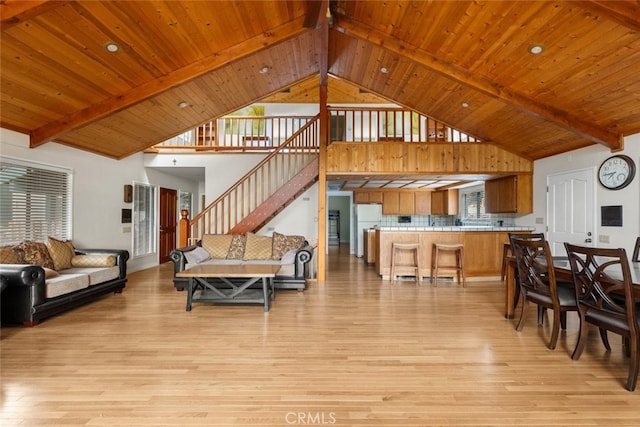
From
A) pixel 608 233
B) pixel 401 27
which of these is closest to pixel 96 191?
pixel 401 27

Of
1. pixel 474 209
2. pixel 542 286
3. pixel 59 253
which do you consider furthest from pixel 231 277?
pixel 474 209

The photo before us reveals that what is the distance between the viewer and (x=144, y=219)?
6785 mm

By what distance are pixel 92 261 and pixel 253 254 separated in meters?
2.29

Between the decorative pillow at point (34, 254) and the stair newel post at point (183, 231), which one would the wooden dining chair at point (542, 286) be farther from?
the decorative pillow at point (34, 254)

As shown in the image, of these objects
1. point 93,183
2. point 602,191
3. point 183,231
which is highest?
point 93,183

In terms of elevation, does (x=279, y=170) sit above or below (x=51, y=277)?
above

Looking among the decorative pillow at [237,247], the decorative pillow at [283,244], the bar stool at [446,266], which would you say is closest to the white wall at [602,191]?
the bar stool at [446,266]

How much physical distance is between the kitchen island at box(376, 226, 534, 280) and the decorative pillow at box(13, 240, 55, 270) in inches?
197

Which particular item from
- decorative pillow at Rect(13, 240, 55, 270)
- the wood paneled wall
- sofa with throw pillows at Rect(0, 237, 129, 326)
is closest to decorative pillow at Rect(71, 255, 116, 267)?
sofa with throw pillows at Rect(0, 237, 129, 326)

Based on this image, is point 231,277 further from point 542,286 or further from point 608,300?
point 608,300

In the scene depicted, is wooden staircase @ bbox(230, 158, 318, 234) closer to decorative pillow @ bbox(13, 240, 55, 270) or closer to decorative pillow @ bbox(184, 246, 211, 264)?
decorative pillow @ bbox(184, 246, 211, 264)

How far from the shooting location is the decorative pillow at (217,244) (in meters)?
5.18

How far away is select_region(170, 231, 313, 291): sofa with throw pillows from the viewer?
4.68m
